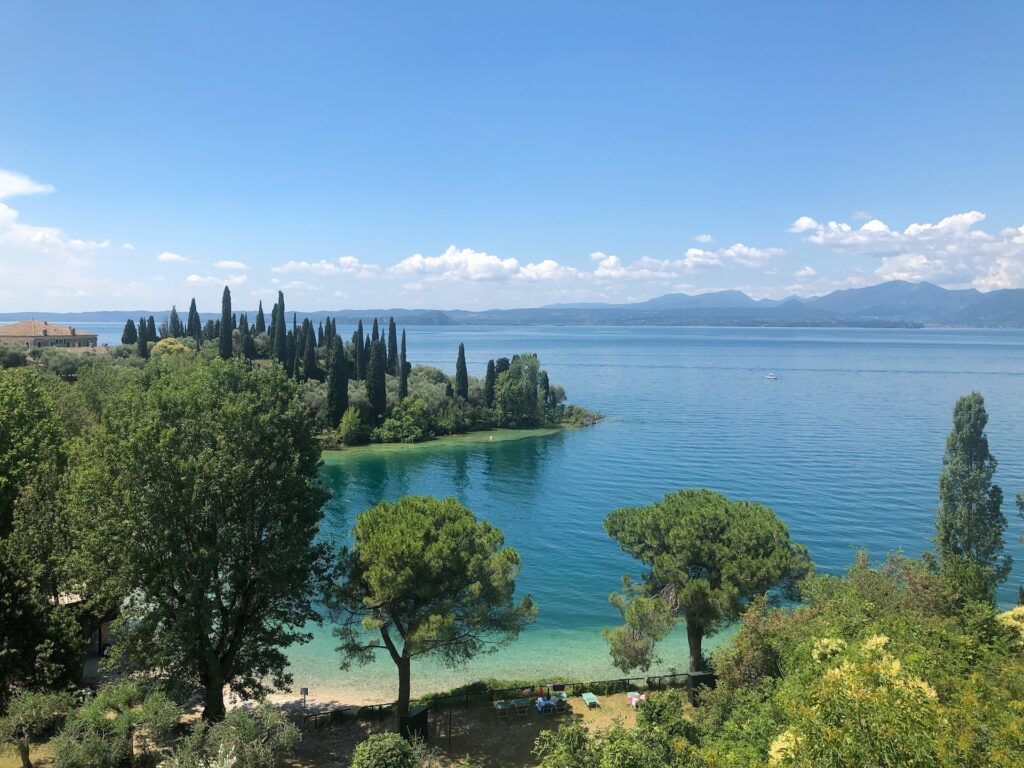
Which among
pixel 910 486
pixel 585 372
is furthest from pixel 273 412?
pixel 585 372

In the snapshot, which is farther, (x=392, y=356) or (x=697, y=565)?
(x=392, y=356)

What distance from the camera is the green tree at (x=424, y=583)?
1983cm

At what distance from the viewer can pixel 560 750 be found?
11.9 m

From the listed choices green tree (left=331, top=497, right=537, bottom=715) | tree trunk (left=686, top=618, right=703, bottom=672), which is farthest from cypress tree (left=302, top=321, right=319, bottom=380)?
tree trunk (left=686, top=618, right=703, bottom=672)

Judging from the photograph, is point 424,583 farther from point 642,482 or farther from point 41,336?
point 41,336

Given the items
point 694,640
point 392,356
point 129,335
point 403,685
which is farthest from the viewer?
point 129,335

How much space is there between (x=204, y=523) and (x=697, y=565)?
56.5 ft

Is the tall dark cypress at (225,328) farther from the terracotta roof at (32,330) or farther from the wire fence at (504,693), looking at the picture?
the wire fence at (504,693)

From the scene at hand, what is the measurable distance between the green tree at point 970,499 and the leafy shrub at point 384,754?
32.3 meters

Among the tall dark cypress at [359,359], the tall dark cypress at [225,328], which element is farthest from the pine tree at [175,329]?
the tall dark cypress at [359,359]

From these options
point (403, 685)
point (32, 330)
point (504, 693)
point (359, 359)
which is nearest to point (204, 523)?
point (403, 685)

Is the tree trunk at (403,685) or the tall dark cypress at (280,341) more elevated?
the tall dark cypress at (280,341)

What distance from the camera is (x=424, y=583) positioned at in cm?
2011

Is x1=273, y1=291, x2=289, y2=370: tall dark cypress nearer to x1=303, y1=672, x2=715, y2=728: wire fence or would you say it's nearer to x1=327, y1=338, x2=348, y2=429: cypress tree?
x1=327, y1=338, x2=348, y2=429: cypress tree
